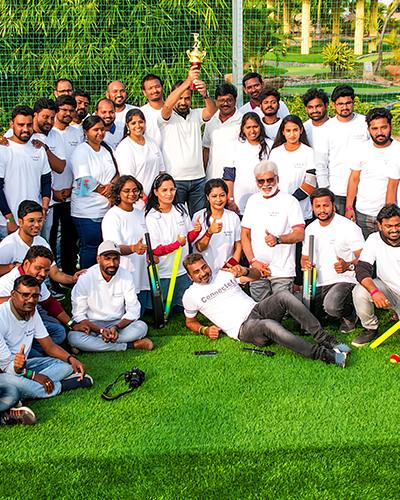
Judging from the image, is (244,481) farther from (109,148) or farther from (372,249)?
(109,148)

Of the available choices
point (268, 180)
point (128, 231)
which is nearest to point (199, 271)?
point (128, 231)

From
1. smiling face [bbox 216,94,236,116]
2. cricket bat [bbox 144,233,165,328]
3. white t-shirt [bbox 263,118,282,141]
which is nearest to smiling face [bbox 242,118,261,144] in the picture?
white t-shirt [bbox 263,118,282,141]

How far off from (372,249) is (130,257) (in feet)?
7.42

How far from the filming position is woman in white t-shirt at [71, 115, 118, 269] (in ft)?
24.3

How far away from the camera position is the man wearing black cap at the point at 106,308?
256 inches

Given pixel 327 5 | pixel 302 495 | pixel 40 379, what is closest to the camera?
pixel 302 495

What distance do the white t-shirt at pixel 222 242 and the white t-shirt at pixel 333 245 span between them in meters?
0.75

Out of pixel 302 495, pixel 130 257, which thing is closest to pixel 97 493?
pixel 302 495

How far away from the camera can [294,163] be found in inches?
294

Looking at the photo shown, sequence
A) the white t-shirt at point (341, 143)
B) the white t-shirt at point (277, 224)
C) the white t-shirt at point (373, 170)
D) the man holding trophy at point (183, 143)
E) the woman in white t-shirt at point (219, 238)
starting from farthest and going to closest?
the man holding trophy at point (183, 143) → the white t-shirt at point (341, 143) → the woman in white t-shirt at point (219, 238) → the white t-shirt at point (373, 170) → the white t-shirt at point (277, 224)

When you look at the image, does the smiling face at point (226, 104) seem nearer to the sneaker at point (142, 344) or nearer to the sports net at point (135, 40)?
the sneaker at point (142, 344)

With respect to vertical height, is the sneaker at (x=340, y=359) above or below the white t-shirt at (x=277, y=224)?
below

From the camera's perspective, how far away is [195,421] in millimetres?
5234

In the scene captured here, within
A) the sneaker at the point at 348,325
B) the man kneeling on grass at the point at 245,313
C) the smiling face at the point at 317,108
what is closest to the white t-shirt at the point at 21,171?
the man kneeling on grass at the point at 245,313
